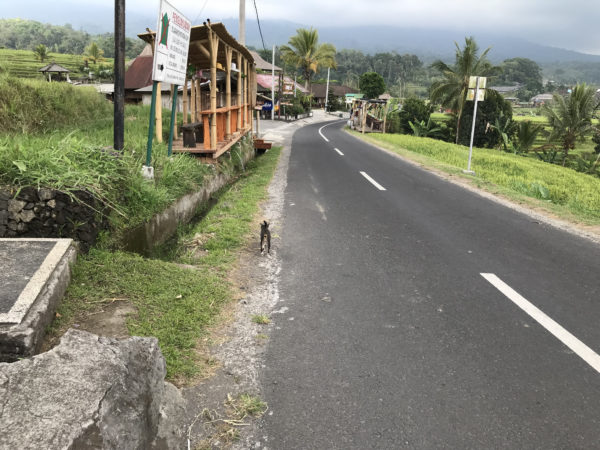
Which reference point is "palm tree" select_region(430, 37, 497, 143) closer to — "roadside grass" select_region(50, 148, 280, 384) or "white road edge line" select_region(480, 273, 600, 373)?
"white road edge line" select_region(480, 273, 600, 373)

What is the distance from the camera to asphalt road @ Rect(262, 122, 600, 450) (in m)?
2.71

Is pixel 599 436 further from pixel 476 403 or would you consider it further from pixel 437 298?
pixel 437 298

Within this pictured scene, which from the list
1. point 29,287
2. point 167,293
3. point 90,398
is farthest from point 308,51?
point 90,398

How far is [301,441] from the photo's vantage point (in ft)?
8.48

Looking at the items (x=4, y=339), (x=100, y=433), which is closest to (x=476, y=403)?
(x=100, y=433)

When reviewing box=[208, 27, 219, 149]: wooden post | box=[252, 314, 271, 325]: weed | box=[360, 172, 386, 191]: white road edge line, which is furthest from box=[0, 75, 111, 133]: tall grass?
box=[360, 172, 386, 191]: white road edge line

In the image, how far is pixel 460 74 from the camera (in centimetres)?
3728

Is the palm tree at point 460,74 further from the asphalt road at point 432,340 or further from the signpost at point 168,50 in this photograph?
the signpost at point 168,50

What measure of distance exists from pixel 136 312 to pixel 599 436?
11.7 feet

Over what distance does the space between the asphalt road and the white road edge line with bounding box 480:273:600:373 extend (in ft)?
0.05

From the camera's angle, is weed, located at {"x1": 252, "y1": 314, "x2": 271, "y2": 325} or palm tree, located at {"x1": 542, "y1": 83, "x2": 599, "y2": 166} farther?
palm tree, located at {"x1": 542, "y1": 83, "x2": 599, "y2": 166}

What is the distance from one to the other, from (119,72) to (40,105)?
3.60 m

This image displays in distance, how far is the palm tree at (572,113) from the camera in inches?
1206

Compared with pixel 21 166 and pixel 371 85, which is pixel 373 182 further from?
pixel 371 85
